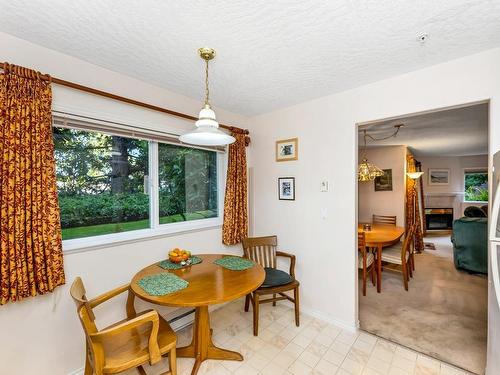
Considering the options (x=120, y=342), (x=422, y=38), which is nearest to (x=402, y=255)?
(x=422, y=38)

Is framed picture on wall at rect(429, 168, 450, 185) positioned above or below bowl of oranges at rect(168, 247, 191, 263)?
above

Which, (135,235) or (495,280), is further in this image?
(135,235)

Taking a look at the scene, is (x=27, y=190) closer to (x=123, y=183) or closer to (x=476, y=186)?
(x=123, y=183)

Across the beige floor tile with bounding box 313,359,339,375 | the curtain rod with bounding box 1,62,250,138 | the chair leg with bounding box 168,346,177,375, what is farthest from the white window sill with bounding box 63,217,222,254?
the beige floor tile with bounding box 313,359,339,375

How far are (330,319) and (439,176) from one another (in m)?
6.88

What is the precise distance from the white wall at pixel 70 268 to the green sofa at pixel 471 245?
15.0ft

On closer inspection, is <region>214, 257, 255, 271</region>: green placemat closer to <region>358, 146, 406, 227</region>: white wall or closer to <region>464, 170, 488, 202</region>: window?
<region>358, 146, 406, 227</region>: white wall

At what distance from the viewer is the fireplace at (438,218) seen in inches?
279

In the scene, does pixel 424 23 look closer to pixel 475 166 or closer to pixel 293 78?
pixel 293 78

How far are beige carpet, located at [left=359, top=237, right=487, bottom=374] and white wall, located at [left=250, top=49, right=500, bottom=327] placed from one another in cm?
49

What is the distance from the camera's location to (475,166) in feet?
22.2

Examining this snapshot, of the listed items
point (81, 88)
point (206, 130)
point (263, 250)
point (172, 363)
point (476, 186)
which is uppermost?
point (81, 88)

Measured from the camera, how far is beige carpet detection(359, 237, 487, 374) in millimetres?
2066

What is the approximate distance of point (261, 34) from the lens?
4.94 feet
